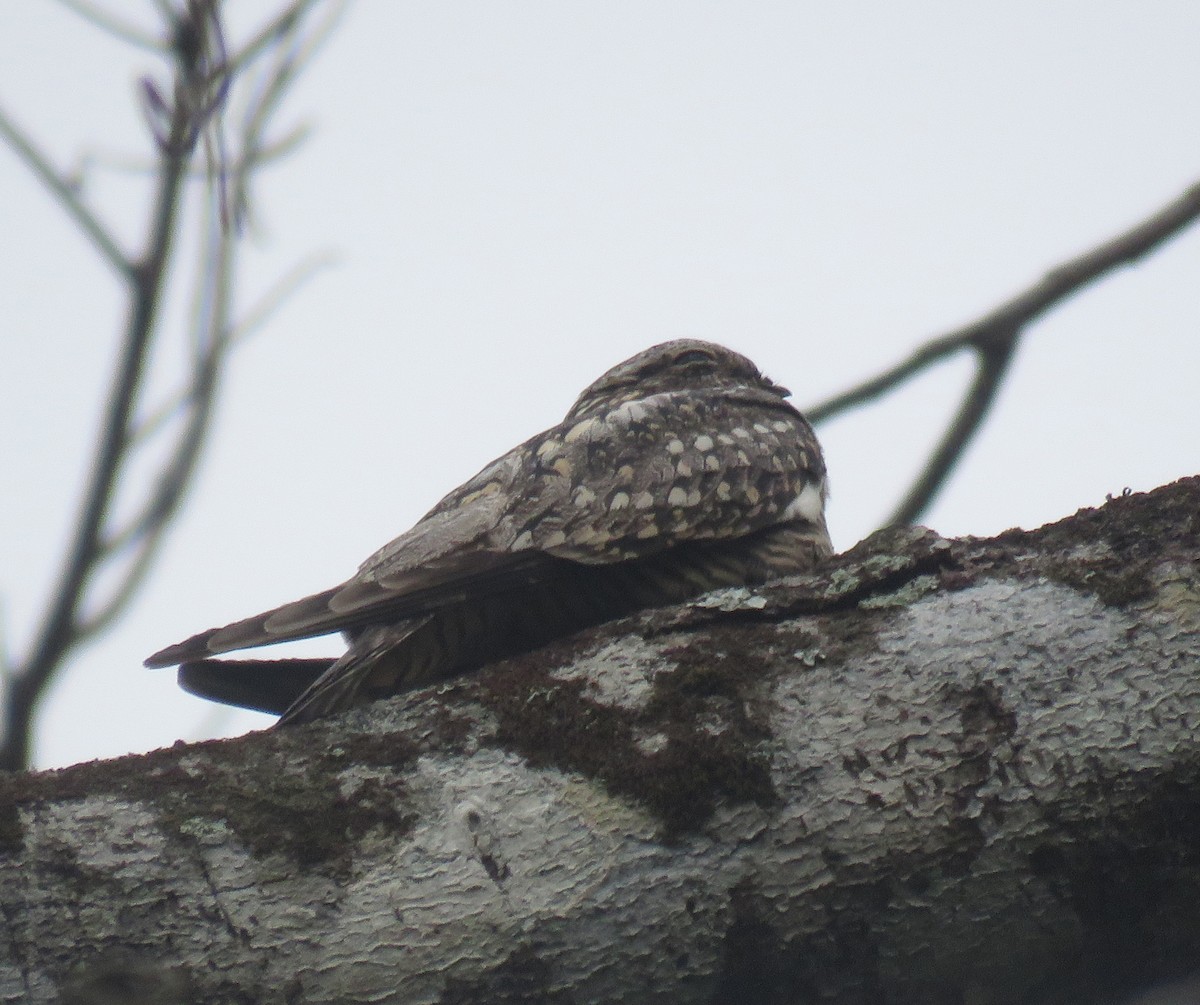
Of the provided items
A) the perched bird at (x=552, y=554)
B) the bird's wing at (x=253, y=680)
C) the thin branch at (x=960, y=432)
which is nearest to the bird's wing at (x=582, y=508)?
the perched bird at (x=552, y=554)

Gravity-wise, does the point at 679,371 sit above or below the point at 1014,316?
above

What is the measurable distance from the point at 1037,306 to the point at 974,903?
4.16ft

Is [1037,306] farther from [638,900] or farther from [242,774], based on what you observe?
[242,774]

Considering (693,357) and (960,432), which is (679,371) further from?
(960,432)

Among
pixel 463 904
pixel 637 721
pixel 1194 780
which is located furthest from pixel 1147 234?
pixel 463 904

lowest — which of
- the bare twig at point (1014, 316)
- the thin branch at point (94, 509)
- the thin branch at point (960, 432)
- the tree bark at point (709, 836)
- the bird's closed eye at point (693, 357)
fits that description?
the tree bark at point (709, 836)

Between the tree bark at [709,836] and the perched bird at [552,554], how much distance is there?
551 millimetres

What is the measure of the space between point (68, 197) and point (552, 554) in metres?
1.26

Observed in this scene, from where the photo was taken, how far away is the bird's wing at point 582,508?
2.69m

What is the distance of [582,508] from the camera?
9.80 feet

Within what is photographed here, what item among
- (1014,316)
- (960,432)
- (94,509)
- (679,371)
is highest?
(679,371)

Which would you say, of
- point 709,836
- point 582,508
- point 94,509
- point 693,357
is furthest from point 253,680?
point 693,357

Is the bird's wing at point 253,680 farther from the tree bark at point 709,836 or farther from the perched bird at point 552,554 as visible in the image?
the tree bark at point 709,836

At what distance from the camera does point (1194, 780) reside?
1.90m
